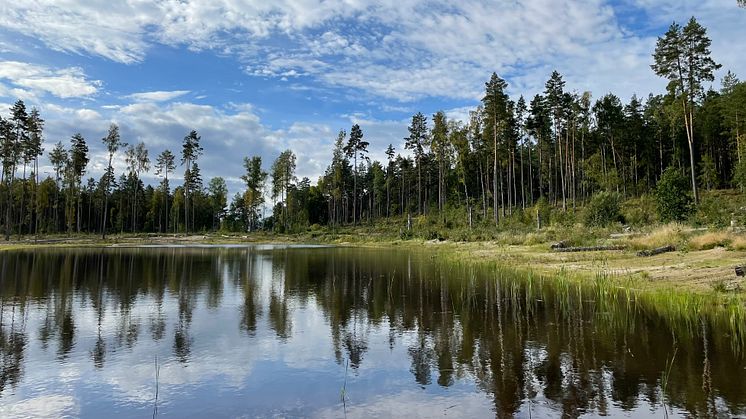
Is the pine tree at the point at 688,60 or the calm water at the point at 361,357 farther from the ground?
the pine tree at the point at 688,60

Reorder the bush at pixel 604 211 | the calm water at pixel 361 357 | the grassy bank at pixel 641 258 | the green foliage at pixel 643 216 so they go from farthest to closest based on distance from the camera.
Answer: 1. the bush at pixel 604 211
2. the green foliage at pixel 643 216
3. the grassy bank at pixel 641 258
4. the calm water at pixel 361 357

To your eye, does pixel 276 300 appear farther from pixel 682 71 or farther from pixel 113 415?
pixel 682 71

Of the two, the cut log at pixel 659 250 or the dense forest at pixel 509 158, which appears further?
the dense forest at pixel 509 158

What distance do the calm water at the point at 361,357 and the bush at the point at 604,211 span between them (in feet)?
84.2

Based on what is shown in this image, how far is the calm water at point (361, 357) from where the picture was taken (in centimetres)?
728

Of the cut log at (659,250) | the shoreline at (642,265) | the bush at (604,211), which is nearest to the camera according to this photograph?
the shoreline at (642,265)

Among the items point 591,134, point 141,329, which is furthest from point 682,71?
point 141,329

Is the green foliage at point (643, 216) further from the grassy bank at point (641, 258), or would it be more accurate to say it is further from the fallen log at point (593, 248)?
the fallen log at point (593, 248)

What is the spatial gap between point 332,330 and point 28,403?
6821mm

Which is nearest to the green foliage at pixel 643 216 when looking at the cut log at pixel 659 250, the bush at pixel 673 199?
the bush at pixel 673 199

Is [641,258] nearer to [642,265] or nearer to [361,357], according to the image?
→ [642,265]

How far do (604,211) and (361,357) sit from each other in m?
37.3

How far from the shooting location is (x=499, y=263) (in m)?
28.1

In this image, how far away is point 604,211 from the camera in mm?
41156
